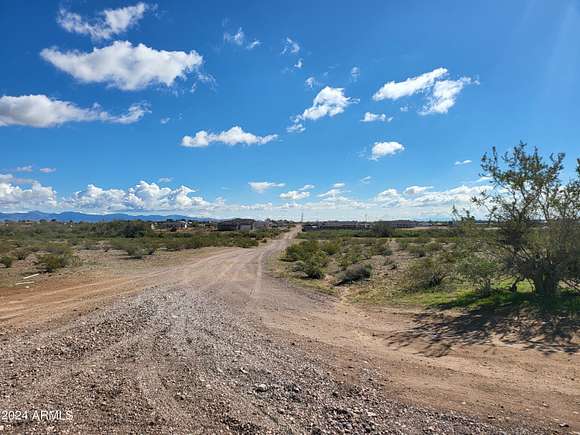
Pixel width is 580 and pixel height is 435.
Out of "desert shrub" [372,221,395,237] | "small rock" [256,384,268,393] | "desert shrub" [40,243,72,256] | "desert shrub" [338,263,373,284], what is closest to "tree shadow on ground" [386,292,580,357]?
"small rock" [256,384,268,393]

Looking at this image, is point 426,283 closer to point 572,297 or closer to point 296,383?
point 572,297

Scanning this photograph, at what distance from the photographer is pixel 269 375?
6629 mm

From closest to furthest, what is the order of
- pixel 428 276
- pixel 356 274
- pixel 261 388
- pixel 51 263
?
1. pixel 261 388
2. pixel 428 276
3. pixel 356 274
4. pixel 51 263

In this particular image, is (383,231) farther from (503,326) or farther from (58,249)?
(503,326)

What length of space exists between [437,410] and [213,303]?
31.1 feet

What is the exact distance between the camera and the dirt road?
5.10 m

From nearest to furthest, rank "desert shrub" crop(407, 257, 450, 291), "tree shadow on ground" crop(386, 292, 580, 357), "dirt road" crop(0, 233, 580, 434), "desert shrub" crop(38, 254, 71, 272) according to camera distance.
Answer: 1. "dirt road" crop(0, 233, 580, 434)
2. "tree shadow on ground" crop(386, 292, 580, 357)
3. "desert shrub" crop(407, 257, 450, 291)
4. "desert shrub" crop(38, 254, 71, 272)

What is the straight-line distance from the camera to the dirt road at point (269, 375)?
16.7 ft

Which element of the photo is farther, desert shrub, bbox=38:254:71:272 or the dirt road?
desert shrub, bbox=38:254:71:272

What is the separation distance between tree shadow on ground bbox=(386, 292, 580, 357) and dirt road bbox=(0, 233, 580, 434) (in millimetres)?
92

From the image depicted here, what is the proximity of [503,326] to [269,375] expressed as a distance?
649cm

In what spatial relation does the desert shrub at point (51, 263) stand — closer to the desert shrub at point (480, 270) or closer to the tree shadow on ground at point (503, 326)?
the tree shadow on ground at point (503, 326)

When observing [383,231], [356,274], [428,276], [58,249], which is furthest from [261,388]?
[383,231]

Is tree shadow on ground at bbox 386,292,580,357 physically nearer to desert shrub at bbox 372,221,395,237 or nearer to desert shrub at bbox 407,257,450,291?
desert shrub at bbox 407,257,450,291
